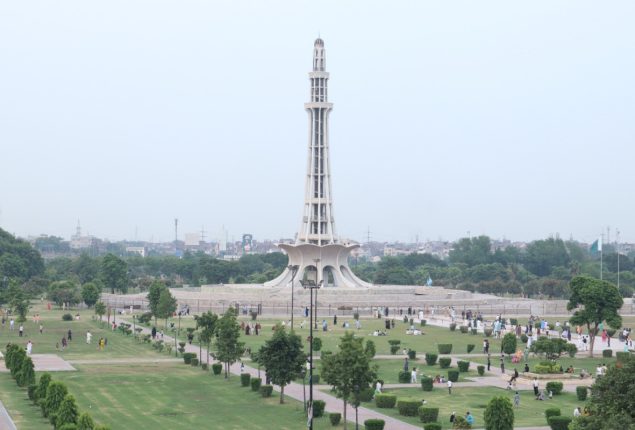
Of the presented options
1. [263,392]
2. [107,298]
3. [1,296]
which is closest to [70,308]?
[107,298]

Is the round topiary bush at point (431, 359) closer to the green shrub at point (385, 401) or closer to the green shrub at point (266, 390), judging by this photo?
the green shrub at point (266, 390)

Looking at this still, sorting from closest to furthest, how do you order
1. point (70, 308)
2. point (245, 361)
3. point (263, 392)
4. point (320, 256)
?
point (263, 392), point (245, 361), point (70, 308), point (320, 256)

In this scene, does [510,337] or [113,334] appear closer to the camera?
[510,337]

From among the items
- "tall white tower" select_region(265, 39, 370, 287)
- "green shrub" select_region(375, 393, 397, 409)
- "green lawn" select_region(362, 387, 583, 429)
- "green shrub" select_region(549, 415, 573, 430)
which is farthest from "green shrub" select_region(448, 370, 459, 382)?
"tall white tower" select_region(265, 39, 370, 287)

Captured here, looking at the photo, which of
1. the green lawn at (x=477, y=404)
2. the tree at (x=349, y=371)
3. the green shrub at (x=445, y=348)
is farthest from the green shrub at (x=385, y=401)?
the green shrub at (x=445, y=348)

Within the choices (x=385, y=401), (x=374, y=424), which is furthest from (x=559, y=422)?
(x=385, y=401)

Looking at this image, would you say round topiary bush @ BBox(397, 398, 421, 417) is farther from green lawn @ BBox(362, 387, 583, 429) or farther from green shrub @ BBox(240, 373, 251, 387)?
green shrub @ BBox(240, 373, 251, 387)

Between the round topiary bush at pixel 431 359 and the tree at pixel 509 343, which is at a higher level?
the tree at pixel 509 343

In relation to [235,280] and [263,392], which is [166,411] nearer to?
[263,392]
